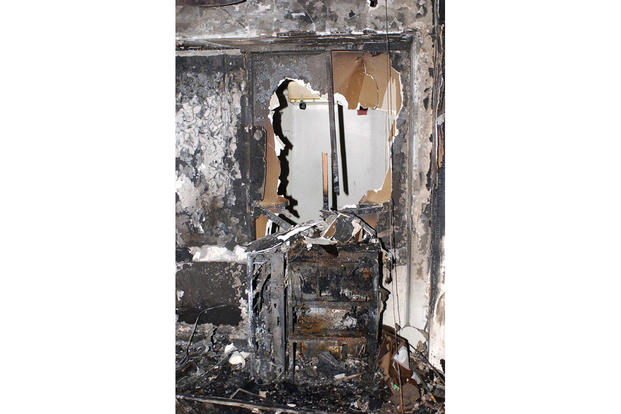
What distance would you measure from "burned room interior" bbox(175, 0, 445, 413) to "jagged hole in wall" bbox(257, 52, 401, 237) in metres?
0.01

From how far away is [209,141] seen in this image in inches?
73.1

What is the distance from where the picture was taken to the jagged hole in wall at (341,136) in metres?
1.88

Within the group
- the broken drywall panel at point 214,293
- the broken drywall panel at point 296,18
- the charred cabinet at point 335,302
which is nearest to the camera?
the broken drywall panel at point 296,18

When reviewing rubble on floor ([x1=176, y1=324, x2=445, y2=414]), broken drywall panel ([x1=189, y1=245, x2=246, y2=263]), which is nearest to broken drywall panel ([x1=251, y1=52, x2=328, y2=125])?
broken drywall panel ([x1=189, y1=245, x2=246, y2=263])

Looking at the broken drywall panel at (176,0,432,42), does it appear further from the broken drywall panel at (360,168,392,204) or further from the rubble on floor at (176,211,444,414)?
the rubble on floor at (176,211,444,414)

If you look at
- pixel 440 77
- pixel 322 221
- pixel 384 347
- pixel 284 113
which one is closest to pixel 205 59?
pixel 284 113

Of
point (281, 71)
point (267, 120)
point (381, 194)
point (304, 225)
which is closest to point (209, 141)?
point (267, 120)

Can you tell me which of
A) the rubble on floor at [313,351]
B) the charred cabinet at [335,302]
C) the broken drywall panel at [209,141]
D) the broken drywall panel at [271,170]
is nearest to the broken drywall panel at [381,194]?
the rubble on floor at [313,351]

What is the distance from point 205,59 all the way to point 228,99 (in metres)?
0.21

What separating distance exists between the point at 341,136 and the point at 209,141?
962 millimetres

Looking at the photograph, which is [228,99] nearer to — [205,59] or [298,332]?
[205,59]

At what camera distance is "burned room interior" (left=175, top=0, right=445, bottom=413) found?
5.71 feet

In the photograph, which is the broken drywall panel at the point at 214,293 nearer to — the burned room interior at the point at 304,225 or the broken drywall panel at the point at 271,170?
the burned room interior at the point at 304,225

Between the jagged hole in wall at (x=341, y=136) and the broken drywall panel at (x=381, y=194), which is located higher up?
the jagged hole in wall at (x=341, y=136)
